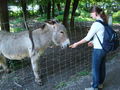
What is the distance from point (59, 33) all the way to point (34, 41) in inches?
24.5

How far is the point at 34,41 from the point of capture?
4.70 meters

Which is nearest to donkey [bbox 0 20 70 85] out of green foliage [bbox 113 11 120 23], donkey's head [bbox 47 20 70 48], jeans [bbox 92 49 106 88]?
donkey's head [bbox 47 20 70 48]

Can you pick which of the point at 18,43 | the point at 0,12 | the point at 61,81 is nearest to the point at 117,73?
the point at 61,81

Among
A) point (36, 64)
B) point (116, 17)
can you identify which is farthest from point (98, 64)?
point (116, 17)

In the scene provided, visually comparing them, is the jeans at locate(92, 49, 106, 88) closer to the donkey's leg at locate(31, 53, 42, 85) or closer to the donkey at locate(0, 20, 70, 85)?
the donkey at locate(0, 20, 70, 85)

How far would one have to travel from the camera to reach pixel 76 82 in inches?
186

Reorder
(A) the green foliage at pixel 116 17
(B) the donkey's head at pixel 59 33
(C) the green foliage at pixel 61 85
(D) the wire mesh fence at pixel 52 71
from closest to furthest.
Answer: (B) the donkey's head at pixel 59 33
(C) the green foliage at pixel 61 85
(D) the wire mesh fence at pixel 52 71
(A) the green foliage at pixel 116 17

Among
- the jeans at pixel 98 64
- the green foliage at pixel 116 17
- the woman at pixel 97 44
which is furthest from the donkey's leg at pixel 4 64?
the green foliage at pixel 116 17

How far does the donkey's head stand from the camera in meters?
4.49

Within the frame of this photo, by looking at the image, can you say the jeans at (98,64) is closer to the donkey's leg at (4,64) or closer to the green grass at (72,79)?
the green grass at (72,79)

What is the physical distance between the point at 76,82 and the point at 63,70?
88cm

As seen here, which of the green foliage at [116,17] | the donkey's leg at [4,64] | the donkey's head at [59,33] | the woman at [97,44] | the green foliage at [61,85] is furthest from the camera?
the green foliage at [116,17]

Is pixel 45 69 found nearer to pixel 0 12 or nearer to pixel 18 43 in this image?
pixel 18 43

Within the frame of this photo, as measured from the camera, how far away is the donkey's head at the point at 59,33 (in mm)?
4492
